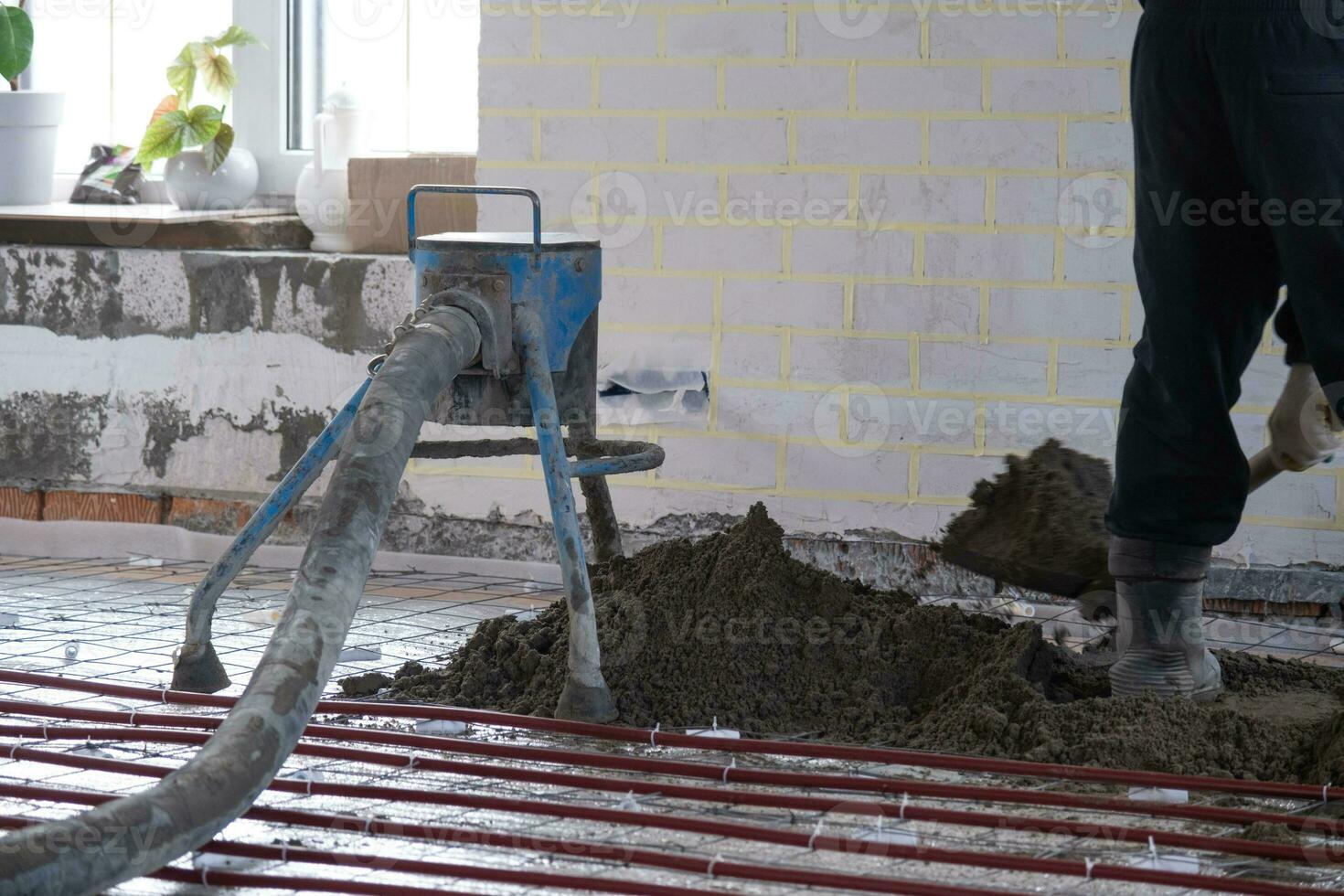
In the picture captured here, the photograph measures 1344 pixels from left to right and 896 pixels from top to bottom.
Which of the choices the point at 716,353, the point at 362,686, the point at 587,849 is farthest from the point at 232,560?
the point at 716,353

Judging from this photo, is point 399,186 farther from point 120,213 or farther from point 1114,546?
point 1114,546

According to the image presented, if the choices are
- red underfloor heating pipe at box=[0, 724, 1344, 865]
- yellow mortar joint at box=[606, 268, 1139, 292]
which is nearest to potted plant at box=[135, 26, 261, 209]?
yellow mortar joint at box=[606, 268, 1139, 292]

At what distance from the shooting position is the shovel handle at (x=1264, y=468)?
2595mm

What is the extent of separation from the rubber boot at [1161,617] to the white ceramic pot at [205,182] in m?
2.61

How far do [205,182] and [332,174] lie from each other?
388 millimetres

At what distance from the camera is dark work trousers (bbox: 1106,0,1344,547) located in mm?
2094

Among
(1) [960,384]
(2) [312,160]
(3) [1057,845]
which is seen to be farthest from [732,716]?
(2) [312,160]

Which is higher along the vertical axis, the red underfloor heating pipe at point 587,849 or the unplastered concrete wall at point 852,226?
the unplastered concrete wall at point 852,226

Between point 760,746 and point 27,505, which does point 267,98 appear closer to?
point 27,505

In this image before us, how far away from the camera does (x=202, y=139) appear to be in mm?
4012

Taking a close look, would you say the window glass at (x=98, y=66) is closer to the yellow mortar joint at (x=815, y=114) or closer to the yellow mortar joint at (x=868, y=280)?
the yellow mortar joint at (x=815, y=114)

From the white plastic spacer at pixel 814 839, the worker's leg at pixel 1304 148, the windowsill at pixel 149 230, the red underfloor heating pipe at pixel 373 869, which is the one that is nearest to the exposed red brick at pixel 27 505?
the windowsill at pixel 149 230

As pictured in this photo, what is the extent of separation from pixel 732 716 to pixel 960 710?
355 mm

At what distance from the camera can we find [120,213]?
3.84 m
